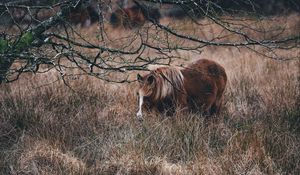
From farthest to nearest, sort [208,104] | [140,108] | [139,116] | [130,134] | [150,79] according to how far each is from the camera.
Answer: [208,104] < [150,79] < [140,108] < [139,116] < [130,134]

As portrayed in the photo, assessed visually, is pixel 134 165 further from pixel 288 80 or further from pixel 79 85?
pixel 288 80

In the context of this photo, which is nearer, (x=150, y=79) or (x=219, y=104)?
(x=150, y=79)

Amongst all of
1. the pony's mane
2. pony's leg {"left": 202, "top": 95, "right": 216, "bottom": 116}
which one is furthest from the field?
the pony's mane

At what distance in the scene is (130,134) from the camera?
5945 millimetres

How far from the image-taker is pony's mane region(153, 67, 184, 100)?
6.47m

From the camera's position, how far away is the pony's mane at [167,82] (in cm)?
647

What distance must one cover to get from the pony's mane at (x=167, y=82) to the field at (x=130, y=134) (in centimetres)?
31

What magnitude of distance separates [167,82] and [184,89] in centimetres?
28

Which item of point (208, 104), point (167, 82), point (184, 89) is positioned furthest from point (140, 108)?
point (208, 104)

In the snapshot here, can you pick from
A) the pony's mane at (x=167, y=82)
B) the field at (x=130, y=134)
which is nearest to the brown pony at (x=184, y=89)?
the pony's mane at (x=167, y=82)

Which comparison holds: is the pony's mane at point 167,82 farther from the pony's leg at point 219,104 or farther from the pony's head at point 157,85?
the pony's leg at point 219,104

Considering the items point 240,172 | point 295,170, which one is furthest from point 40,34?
point 295,170

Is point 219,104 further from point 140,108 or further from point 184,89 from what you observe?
point 140,108

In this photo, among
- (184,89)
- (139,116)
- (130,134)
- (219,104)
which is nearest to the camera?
(130,134)
